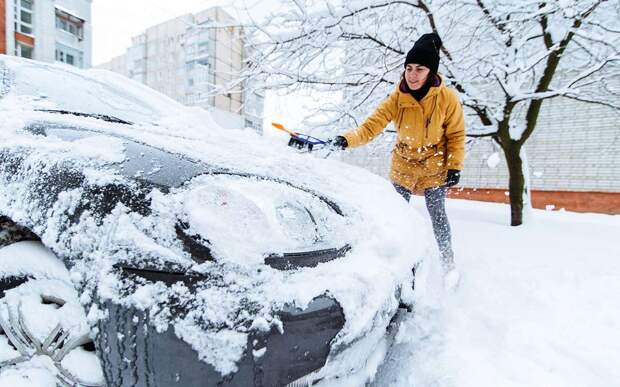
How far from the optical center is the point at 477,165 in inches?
340

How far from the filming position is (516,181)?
448 centimetres

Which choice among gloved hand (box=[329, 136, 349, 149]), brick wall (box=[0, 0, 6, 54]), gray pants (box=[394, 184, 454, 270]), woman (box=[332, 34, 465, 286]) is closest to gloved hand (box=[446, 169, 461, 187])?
woman (box=[332, 34, 465, 286])

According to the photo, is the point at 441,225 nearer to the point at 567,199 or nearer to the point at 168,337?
the point at 168,337

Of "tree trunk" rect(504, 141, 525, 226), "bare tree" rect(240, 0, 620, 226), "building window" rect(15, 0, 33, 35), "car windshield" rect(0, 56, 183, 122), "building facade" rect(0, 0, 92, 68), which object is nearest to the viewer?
"car windshield" rect(0, 56, 183, 122)

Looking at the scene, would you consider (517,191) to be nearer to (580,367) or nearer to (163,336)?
(580,367)

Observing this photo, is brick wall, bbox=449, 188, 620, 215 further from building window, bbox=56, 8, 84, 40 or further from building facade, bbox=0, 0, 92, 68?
building window, bbox=56, 8, 84, 40

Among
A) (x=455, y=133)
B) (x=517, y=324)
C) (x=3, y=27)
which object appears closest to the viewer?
(x=517, y=324)

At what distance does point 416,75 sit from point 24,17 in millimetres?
20815

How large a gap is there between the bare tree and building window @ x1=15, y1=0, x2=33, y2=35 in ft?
55.6

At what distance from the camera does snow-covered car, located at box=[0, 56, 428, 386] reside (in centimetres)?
81

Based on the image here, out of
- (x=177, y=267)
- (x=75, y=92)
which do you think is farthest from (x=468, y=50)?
(x=177, y=267)

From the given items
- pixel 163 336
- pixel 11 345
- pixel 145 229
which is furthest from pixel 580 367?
pixel 11 345

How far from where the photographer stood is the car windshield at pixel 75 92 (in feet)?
5.40

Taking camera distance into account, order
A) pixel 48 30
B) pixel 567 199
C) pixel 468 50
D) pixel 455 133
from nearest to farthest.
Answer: pixel 455 133 → pixel 468 50 → pixel 567 199 → pixel 48 30
